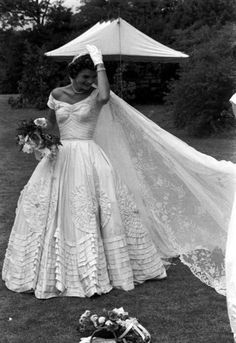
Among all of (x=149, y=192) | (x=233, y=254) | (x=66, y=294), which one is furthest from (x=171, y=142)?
(x=233, y=254)

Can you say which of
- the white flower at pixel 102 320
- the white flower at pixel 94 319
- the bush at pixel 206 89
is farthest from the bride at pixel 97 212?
the bush at pixel 206 89

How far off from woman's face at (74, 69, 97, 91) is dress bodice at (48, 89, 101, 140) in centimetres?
11

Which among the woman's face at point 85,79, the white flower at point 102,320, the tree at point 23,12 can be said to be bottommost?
the white flower at point 102,320

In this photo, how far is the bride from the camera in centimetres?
502

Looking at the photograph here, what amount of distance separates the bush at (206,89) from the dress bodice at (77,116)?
12.0m

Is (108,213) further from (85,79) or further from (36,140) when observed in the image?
(85,79)

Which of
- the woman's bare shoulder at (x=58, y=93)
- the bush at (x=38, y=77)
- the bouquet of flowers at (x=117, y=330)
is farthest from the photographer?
the bush at (x=38, y=77)

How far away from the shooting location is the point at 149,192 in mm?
5770

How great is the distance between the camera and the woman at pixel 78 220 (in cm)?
501

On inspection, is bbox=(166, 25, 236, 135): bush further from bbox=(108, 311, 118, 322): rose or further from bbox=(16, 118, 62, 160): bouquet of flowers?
bbox=(108, 311, 118, 322): rose

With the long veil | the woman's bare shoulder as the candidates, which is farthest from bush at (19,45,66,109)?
the woman's bare shoulder

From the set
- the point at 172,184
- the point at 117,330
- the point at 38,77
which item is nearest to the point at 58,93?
the point at 172,184

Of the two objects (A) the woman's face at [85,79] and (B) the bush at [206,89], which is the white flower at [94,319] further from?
(B) the bush at [206,89]

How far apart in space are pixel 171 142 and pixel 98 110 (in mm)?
785
